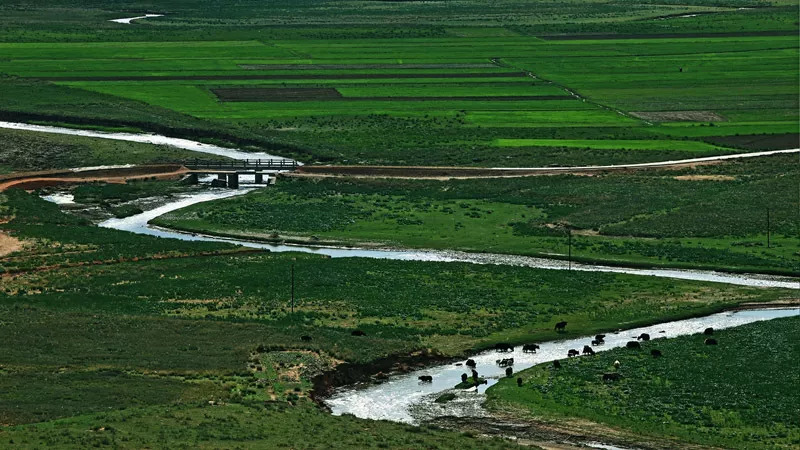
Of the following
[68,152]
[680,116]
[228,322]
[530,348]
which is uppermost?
[228,322]

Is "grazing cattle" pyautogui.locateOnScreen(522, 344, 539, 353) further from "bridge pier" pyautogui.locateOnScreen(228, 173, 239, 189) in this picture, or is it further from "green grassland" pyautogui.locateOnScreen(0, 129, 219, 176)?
"green grassland" pyautogui.locateOnScreen(0, 129, 219, 176)

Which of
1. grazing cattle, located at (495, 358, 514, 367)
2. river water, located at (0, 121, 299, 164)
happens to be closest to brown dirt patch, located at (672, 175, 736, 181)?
river water, located at (0, 121, 299, 164)

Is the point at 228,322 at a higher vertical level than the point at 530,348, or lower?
higher

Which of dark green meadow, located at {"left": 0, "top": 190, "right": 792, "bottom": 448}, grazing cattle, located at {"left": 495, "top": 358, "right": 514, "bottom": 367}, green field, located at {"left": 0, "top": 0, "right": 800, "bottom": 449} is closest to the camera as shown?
dark green meadow, located at {"left": 0, "top": 190, "right": 792, "bottom": 448}

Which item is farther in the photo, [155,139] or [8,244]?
[155,139]

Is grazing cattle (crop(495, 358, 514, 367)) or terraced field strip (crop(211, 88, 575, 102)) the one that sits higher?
terraced field strip (crop(211, 88, 575, 102))

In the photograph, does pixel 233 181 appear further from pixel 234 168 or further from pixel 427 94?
pixel 427 94

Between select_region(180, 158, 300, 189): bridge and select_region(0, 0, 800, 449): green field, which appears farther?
select_region(180, 158, 300, 189): bridge

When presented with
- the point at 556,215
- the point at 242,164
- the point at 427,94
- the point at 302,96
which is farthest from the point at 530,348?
the point at 427,94

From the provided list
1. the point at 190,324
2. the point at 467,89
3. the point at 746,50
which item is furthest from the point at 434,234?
the point at 746,50
